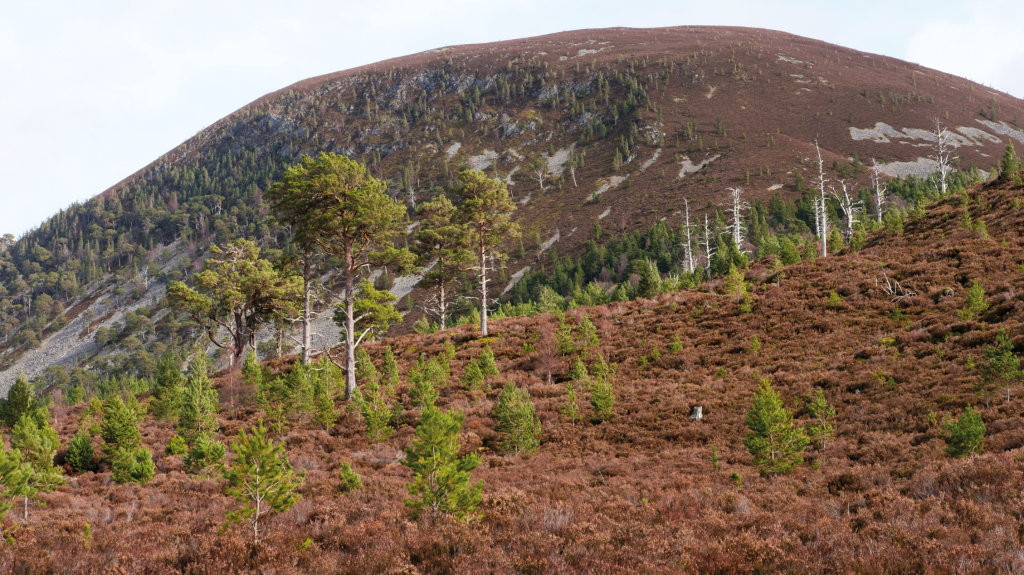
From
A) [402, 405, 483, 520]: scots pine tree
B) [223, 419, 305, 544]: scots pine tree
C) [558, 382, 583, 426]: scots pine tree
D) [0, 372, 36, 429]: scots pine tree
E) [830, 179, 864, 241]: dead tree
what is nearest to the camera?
[223, 419, 305, 544]: scots pine tree

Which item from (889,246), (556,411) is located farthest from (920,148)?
(556,411)

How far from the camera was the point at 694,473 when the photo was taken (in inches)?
468

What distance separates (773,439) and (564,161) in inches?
5484

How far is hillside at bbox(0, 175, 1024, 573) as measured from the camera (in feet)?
21.6

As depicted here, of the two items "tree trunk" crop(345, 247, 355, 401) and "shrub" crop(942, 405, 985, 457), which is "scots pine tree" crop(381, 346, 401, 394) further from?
"shrub" crop(942, 405, 985, 457)

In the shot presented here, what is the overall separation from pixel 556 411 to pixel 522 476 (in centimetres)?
650

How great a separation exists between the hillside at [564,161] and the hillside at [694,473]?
52.9 meters

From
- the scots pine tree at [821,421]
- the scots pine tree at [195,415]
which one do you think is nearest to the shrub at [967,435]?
the scots pine tree at [821,421]

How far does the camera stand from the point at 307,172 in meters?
20.6

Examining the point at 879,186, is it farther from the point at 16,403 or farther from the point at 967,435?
the point at 16,403

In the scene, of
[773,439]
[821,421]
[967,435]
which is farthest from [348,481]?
[967,435]

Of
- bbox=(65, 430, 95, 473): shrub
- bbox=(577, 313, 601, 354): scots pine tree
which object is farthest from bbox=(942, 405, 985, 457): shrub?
bbox=(65, 430, 95, 473): shrub

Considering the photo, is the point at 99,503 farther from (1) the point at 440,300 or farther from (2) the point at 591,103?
(2) the point at 591,103

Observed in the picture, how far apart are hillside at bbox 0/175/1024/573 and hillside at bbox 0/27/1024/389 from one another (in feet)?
173
